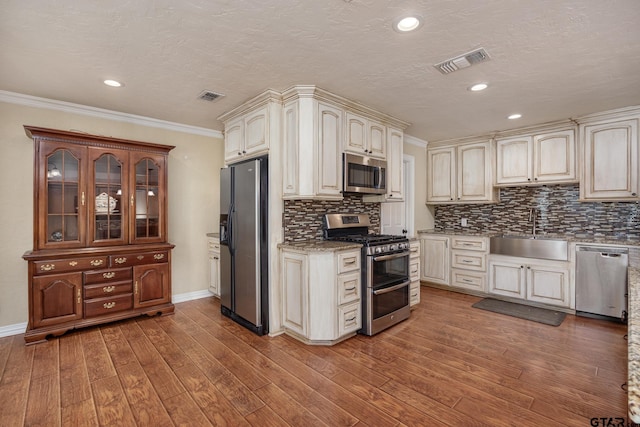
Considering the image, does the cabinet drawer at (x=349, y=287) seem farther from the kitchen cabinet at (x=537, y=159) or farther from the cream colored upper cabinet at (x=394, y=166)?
the kitchen cabinet at (x=537, y=159)

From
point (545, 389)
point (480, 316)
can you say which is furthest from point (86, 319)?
point (480, 316)

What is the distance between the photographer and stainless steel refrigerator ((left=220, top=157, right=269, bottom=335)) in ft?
10.1

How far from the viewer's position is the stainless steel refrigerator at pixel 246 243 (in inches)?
121

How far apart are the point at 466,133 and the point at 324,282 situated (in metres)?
→ 3.46

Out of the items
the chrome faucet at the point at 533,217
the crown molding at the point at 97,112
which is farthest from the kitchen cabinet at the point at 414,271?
the crown molding at the point at 97,112

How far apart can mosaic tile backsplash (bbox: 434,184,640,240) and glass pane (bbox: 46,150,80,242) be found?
214 inches

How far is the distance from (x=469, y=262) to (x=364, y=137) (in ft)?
8.44

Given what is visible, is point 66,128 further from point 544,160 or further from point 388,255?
point 544,160

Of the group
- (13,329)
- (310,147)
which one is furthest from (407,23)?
(13,329)

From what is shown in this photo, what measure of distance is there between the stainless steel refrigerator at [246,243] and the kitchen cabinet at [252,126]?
190 millimetres

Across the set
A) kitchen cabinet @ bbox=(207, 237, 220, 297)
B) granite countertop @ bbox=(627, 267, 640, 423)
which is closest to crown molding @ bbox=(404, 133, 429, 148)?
kitchen cabinet @ bbox=(207, 237, 220, 297)

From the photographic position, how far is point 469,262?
179 inches

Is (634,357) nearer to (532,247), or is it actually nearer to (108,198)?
(532,247)

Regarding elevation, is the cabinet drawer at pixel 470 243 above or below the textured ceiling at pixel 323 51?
below
